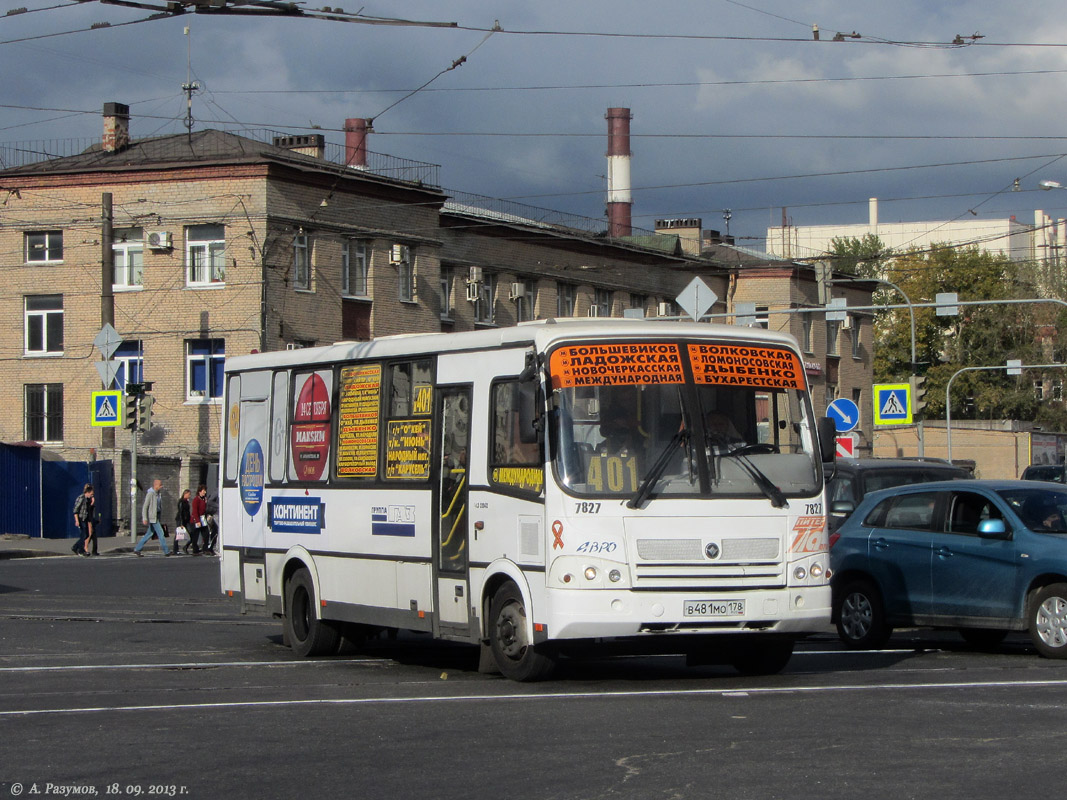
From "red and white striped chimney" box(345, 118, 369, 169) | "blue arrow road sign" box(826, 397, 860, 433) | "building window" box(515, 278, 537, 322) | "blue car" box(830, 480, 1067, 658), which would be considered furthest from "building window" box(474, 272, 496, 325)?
"blue car" box(830, 480, 1067, 658)

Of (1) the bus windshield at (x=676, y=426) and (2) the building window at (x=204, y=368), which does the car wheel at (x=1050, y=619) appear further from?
(2) the building window at (x=204, y=368)

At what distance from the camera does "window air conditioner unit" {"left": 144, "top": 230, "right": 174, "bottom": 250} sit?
1676 inches

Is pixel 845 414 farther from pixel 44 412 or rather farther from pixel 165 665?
pixel 44 412

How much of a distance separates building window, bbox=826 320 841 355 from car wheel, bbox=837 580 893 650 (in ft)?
181

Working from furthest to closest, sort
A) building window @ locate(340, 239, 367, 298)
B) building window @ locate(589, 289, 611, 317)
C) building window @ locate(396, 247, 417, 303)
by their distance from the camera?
building window @ locate(589, 289, 611, 317) → building window @ locate(396, 247, 417, 303) → building window @ locate(340, 239, 367, 298)

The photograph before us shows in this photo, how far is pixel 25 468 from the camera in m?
39.4

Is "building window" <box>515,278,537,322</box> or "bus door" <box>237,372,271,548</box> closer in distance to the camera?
"bus door" <box>237,372,271,548</box>

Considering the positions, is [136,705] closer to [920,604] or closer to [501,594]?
[501,594]

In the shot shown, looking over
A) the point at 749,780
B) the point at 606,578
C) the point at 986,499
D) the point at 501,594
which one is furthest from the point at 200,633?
the point at 749,780

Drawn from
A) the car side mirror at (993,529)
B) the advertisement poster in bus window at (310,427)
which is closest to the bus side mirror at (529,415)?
the advertisement poster in bus window at (310,427)

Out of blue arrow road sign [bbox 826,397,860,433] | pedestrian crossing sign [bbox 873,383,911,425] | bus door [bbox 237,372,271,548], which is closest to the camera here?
bus door [bbox 237,372,271,548]

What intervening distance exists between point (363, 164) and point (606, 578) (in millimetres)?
38118

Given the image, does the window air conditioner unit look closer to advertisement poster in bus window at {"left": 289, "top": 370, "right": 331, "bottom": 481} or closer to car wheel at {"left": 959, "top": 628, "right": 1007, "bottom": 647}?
advertisement poster in bus window at {"left": 289, "top": 370, "right": 331, "bottom": 481}

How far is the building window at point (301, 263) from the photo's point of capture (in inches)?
1692
